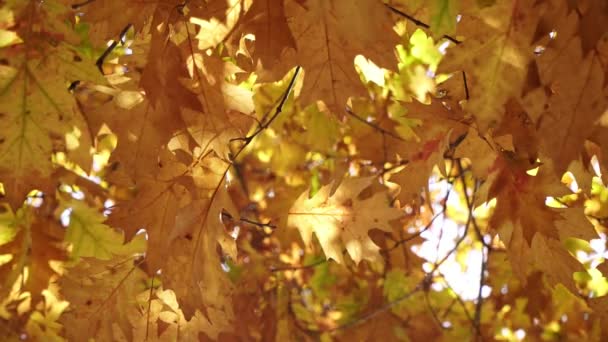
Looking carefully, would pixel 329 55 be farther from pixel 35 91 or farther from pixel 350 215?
pixel 35 91

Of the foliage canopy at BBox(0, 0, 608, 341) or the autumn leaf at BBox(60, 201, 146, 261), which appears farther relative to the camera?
the autumn leaf at BBox(60, 201, 146, 261)

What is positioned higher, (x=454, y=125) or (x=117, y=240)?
(x=454, y=125)

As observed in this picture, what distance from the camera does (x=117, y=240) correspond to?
8.17ft

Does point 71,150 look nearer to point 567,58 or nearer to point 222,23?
point 222,23

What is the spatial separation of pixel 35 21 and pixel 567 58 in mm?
1253

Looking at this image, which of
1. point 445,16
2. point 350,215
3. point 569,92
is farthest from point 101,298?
point 569,92

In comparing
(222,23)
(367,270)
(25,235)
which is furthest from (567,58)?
(367,270)

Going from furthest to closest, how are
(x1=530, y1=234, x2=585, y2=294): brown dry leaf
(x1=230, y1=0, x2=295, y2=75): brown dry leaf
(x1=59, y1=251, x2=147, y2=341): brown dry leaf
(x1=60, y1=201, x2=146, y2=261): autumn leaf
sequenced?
(x1=60, y1=201, x2=146, y2=261): autumn leaf < (x1=59, y1=251, x2=147, y2=341): brown dry leaf < (x1=530, y1=234, x2=585, y2=294): brown dry leaf < (x1=230, y1=0, x2=295, y2=75): brown dry leaf

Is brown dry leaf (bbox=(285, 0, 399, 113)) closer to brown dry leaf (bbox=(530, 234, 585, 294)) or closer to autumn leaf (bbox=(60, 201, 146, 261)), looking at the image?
brown dry leaf (bbox=(530, 234, 585, 294))

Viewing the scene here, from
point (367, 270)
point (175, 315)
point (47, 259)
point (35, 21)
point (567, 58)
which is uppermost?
point (567, 58)

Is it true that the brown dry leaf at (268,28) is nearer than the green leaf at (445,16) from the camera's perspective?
No

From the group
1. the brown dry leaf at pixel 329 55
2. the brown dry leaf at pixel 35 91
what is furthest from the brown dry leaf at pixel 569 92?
the brown dry leaf at pixel 35 91

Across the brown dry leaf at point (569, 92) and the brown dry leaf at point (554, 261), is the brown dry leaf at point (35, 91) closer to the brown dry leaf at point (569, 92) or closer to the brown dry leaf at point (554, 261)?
the brown dry leaf at point (569, 92)

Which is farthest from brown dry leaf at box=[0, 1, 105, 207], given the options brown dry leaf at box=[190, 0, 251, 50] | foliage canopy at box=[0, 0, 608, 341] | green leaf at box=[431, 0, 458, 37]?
green leaf at box=[431, 0, 458, 37]
